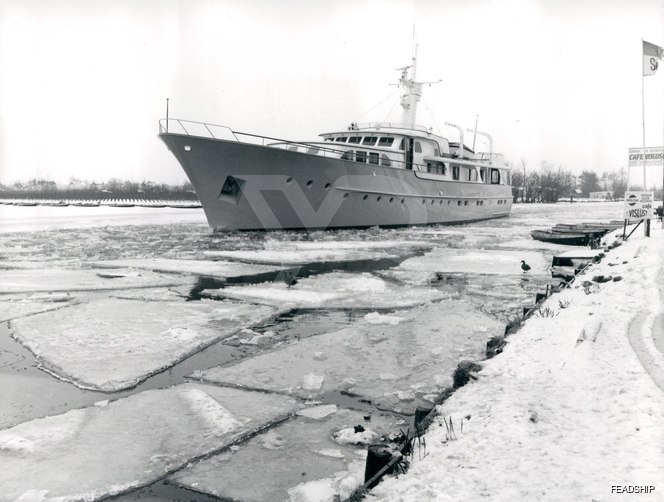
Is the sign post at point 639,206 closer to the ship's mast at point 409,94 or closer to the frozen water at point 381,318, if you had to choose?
the frozen water at point 381,318

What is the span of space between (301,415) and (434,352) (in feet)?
5.76

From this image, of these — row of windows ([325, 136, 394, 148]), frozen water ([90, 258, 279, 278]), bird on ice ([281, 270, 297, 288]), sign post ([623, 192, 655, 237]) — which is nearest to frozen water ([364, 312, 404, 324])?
bird on ice ([281, 270, 297, 288])

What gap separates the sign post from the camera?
10345mm

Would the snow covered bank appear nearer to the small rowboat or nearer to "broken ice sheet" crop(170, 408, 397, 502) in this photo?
"broken ice sheet" crop(170, 408, 397, 502)

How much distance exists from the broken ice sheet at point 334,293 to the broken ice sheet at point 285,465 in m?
3.70

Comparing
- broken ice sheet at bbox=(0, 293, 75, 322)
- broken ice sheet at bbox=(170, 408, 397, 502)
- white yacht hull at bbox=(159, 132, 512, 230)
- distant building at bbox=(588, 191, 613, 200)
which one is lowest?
broken ice sheet at bbox=(170, 408, 397, 502)

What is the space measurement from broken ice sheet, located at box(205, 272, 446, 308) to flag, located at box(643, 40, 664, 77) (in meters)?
6.92

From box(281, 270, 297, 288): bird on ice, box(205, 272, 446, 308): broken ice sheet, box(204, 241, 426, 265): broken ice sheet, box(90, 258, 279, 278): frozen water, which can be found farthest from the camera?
box(204, 241, 426, 265): broken ice sheet

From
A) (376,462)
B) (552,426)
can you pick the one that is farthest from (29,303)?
(552,426)

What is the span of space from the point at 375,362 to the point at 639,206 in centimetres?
842

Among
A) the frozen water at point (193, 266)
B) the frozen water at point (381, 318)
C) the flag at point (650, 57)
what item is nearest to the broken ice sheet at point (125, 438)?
the frozen water at point (381, 318)

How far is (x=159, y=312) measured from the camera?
6375 mm

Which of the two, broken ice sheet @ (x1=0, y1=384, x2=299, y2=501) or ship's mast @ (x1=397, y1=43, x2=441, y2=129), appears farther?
ship's mast @ (x1=397, y1=43, x2=441, y2=129)

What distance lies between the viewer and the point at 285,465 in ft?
9.21
